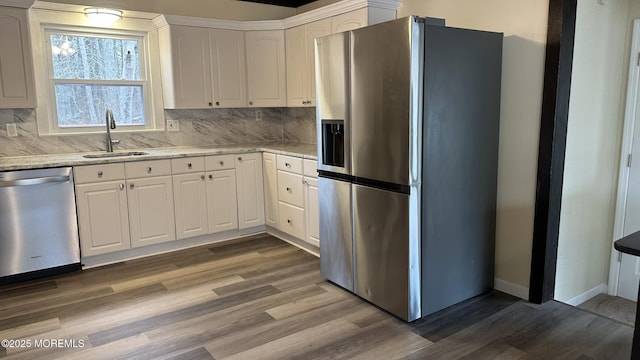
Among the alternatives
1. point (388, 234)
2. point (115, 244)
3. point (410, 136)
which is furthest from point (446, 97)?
point (115, 244)

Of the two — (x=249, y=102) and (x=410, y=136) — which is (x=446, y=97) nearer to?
(x=410, y=136)

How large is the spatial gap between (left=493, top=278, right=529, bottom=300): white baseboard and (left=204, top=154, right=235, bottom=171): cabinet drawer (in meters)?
2.57

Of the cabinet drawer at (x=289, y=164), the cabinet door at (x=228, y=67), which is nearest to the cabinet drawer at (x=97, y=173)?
the cabinet door at (x=228, y=67)

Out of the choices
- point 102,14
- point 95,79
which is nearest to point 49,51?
point 95,79

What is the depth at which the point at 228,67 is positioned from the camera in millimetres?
4598

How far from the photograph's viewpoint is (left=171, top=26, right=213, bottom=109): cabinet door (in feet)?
14.1

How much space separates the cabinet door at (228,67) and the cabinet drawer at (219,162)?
0.64 m

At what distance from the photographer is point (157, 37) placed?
4438 millimetres

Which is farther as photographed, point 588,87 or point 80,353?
point 588,87

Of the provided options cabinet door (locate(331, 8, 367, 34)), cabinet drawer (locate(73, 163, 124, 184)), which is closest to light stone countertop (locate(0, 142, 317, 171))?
cabinet drawer (locate(73, 163, 124, 184))

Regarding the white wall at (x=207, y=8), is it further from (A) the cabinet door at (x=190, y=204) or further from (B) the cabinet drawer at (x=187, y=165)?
(A) the cabinet door at (x=190, y=204)

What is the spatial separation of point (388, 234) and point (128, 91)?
10.2ft

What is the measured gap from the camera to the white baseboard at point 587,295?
10.5ft

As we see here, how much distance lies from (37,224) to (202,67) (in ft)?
6.71
